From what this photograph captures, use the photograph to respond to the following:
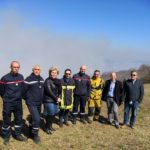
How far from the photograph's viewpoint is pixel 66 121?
55.9 ft

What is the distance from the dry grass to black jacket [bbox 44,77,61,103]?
144 cm

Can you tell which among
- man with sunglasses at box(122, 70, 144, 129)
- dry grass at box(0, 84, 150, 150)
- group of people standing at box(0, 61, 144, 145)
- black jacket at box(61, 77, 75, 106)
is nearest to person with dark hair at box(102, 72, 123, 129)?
group of people standing at box(0, 61, 144, 145)

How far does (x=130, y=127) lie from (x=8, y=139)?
234 inches

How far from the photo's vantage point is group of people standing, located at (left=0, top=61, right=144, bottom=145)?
13.9 meters

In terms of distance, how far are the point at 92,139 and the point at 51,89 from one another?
2569mm

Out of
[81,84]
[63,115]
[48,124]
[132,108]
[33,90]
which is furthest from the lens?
[132,108]

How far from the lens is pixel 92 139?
50.2 feet

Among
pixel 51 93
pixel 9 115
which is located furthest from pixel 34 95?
pixel 9 115

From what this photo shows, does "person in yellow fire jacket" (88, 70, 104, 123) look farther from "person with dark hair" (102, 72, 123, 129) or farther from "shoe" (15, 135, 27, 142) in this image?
"shoe" (15, 135, 27, 142)

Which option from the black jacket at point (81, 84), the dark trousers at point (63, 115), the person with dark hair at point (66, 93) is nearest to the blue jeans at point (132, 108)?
the black jacket at point (81, 84)

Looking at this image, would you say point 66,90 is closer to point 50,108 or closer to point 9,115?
point 50,108

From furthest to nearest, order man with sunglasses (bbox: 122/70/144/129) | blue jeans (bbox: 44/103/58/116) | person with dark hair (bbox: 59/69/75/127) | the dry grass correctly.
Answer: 1. man with sunglasses (bbox: 122/70/144/129)
2. person with dark hair (bbox: 59/69/75/127)
3. blue jeans (bbox: 44/103/58/116)
4. the dry grass

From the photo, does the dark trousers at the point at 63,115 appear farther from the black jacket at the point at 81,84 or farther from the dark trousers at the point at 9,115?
the dark trousers at the point at 9,115

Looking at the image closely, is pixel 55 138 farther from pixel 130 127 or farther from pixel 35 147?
pixel 130 127
